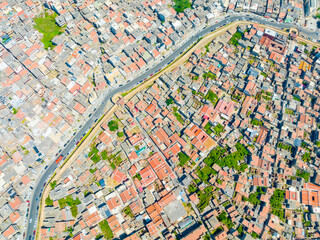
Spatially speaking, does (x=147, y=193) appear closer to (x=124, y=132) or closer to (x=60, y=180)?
(x=124, y=132)

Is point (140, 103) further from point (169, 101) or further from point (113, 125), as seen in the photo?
point (113, 125)

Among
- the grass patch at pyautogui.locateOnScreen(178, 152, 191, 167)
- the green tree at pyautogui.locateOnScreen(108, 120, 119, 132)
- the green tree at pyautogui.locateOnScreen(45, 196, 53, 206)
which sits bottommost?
the green tree at pyautogui.locateOnScreen(45, 196, 53, 206)

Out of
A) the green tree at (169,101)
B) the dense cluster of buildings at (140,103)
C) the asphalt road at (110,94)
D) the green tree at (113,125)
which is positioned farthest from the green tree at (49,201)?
the green tree at (169,101)

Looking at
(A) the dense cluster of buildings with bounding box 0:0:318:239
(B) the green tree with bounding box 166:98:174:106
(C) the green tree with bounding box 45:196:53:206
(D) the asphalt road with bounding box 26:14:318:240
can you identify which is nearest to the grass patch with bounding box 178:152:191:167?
(A) the dense cluster of buildings with bounding box 0:0:318:239

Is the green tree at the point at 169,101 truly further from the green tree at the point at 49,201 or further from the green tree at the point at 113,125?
the green tree at the point at 49,201

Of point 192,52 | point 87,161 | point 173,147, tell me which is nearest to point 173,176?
point 173,147

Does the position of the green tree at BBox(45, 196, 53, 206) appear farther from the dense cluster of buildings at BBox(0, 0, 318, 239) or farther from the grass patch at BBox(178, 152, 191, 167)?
the grass patch at BBox(178, 152, 191, 167)

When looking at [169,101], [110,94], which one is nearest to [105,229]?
[110,94]
